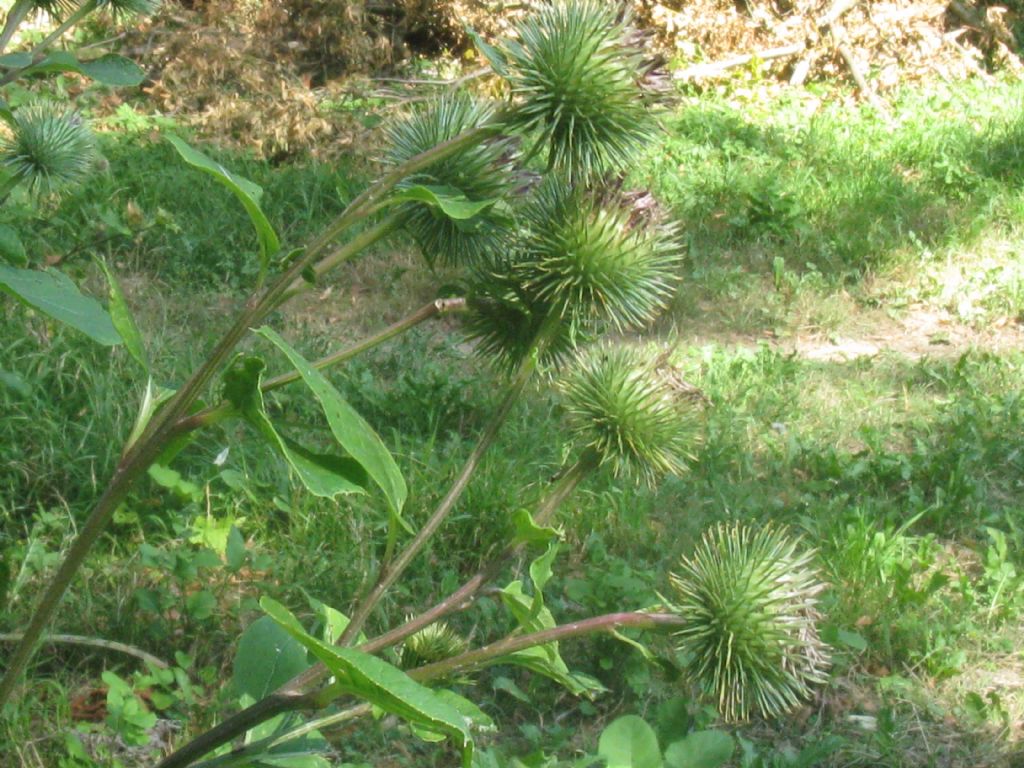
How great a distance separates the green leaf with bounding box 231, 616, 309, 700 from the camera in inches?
72.5

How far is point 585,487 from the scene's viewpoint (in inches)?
155

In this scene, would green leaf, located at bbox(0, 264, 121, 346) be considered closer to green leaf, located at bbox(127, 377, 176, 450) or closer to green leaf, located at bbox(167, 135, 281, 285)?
green leaf, located at bbox(127, 377, 176, 450)

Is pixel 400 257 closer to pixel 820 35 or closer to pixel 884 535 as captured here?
pixel 884 535

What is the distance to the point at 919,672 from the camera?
10.8 feet

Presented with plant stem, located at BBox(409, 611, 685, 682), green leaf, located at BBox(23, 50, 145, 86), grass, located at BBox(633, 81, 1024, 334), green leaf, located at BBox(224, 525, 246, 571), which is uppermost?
green leaf, located at BBox(23, 50, 145, 86)

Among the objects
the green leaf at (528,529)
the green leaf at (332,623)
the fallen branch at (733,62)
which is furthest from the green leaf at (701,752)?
the fallen branch at (733,62)

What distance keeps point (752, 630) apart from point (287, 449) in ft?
2.90

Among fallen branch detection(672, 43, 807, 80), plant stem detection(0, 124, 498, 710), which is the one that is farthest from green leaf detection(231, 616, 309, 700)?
fallen branch detection(672, 43, 807, 80)

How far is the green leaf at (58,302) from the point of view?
4.46ft

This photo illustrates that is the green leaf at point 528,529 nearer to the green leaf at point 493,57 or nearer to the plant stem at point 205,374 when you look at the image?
the plant stem at point 205,374

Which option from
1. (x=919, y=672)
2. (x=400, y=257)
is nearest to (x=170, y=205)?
(x=400, y=257)

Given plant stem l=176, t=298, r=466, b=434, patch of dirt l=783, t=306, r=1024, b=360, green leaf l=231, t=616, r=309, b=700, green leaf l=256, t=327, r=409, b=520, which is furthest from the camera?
patch of dirt l=783, t=306, r=1024, b=360

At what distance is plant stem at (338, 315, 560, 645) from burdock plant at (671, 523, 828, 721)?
385mm

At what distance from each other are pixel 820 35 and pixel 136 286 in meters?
5.32
